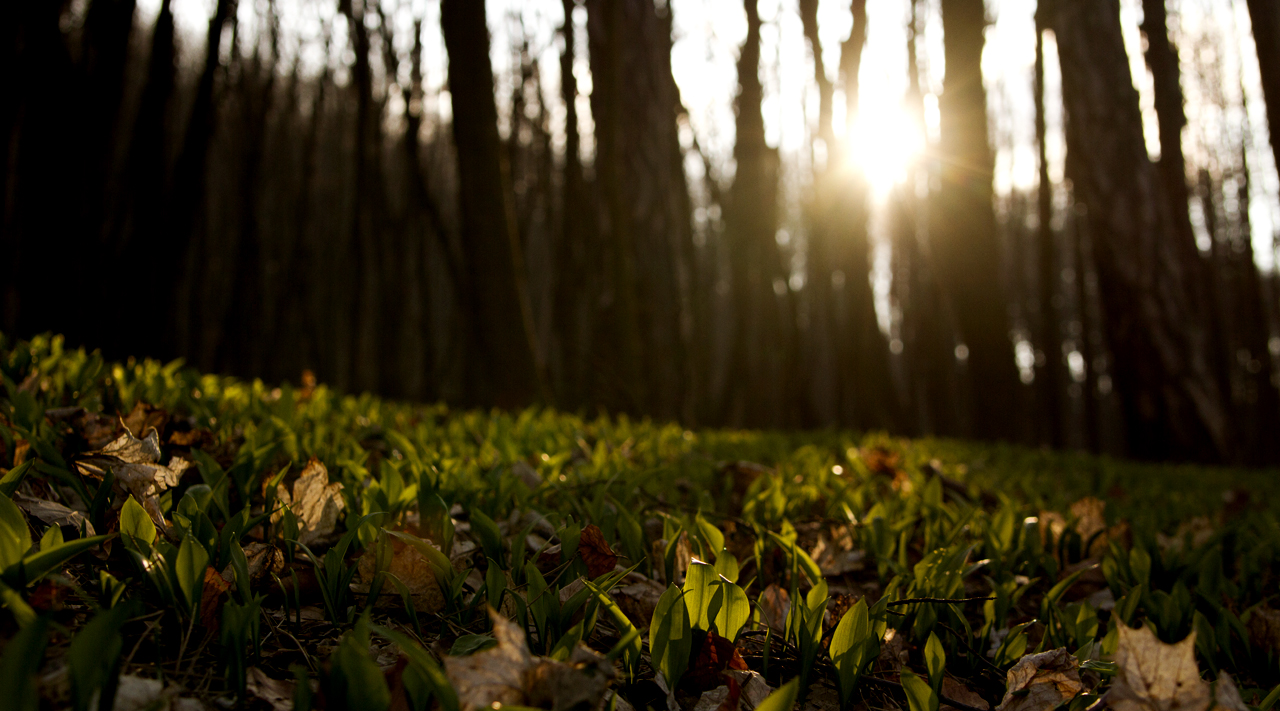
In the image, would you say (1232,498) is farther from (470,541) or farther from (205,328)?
(205,328)

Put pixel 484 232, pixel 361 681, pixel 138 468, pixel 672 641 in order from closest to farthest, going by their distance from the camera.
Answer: pixel 361 681 < pixel 672 641 < pixel 138 468 < pixel 484 232

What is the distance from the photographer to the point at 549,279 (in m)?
19.4

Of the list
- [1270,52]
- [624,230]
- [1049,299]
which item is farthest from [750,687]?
[1049,299]

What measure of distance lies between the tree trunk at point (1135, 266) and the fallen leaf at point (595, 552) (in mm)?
6388

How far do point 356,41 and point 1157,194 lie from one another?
37.7 ft

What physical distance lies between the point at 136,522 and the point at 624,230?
466 centimetres

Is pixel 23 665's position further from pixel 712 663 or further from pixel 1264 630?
pixel 1264 630

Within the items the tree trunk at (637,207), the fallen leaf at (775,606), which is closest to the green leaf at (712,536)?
the fallen leaf at (775,606)

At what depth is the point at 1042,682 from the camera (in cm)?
101

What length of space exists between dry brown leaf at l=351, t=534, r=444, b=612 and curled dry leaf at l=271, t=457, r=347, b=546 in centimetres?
22

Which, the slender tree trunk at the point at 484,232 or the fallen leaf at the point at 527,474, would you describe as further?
the slender tree trunk at the point at 484,232

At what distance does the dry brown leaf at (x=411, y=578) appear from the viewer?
1131mm

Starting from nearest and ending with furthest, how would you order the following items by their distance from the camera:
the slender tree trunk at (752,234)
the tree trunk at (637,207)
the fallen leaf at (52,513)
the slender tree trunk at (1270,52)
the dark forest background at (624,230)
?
1. the fallen leaf at (52,513)
2. the dark forest background at (624,230)
3. the tree trunk at (637,207)
4. the slender tree trunk at (1270,52)
5. the slender tree trunk at (752,234)

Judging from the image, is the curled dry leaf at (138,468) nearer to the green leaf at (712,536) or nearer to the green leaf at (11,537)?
the green leaf at (11,537)
